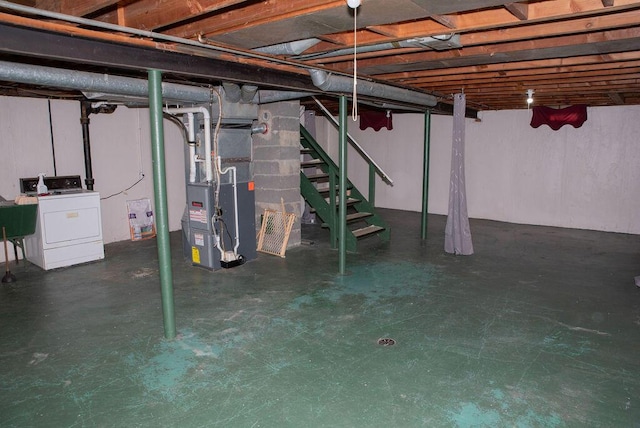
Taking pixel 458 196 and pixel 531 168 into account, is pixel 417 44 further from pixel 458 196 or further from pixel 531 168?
pixel 531 168

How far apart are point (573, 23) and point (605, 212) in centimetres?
659

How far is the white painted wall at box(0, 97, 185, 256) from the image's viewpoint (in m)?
6.14

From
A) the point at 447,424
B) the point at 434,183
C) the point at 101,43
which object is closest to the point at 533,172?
the point at 434,183

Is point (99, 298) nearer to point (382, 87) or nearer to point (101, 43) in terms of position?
point (101, 43)

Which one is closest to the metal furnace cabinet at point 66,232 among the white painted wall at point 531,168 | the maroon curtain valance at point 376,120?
the maroon curtain valance at point 376,120

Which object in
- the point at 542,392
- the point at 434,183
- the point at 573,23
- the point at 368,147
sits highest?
the point at 573,23

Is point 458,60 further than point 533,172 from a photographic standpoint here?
No

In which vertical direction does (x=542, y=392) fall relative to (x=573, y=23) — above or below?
below

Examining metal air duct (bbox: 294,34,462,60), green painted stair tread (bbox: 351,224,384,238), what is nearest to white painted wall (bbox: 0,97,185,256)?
green painted stair tread (bbox: 351,224,384,238)

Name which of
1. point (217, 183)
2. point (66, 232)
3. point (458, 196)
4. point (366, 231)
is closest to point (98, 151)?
point (66, 232)

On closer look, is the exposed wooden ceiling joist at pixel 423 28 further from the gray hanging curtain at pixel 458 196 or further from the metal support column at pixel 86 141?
the metal support column at pixel 86 141

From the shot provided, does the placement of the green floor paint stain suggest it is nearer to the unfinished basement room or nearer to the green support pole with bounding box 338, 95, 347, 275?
the unfinished basement room

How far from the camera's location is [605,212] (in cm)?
830

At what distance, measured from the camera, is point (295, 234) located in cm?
682
